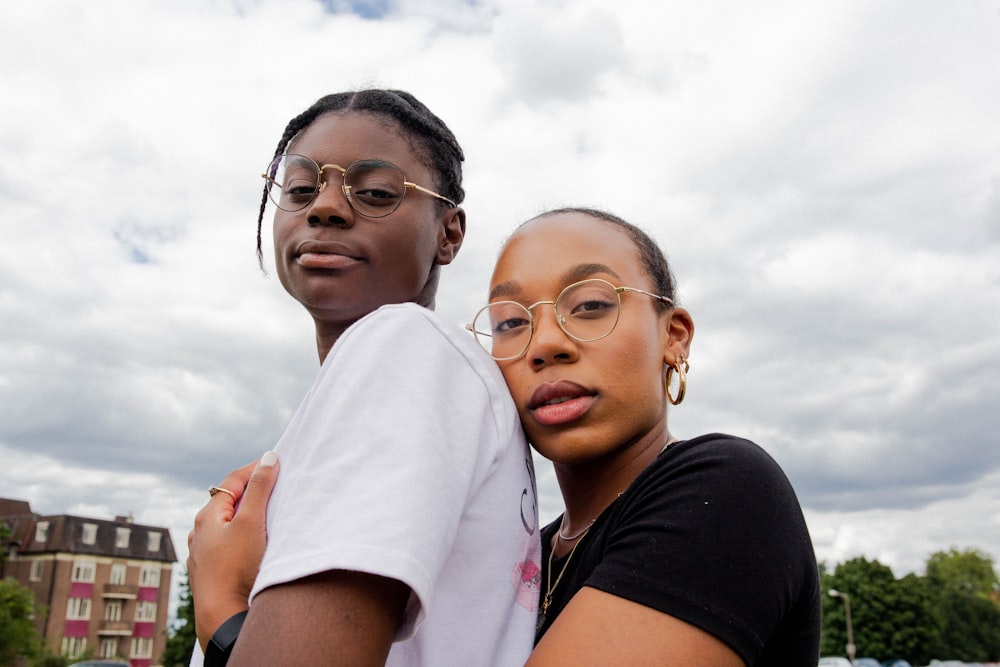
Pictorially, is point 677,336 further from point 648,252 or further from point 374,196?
point 374,196

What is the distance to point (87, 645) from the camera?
6003 cm

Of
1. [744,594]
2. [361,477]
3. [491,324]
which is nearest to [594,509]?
[491,324]

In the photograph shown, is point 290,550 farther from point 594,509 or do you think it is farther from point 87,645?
point 87,645

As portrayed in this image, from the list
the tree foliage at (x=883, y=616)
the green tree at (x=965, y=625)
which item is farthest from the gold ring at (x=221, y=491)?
the green tree at (x=965, y=625)

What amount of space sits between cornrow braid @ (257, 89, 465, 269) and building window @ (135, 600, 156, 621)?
70095 millimetres

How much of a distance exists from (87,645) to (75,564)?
6110 mm

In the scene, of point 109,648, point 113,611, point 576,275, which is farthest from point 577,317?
point 109,648

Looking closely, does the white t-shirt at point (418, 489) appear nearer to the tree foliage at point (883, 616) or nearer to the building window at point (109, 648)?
the tree foliage at point (883, 616)

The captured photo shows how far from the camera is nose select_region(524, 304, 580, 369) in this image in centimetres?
221

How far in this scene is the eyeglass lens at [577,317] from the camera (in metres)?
2.27

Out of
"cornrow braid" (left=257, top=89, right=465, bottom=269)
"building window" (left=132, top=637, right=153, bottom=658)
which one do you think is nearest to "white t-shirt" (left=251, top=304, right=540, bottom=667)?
"cornrow braid" (left=257, top=89, right=465, bottom=269)

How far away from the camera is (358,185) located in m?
2.48

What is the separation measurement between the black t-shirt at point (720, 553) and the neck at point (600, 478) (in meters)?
0.36

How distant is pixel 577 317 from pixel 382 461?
102 cm
